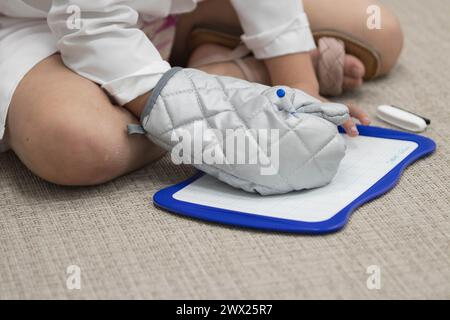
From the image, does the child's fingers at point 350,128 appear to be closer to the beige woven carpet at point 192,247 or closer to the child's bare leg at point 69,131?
the beige woven carpet at point 192,247

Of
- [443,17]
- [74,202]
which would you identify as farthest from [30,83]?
[443,17]

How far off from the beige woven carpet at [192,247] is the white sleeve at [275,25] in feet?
0.70

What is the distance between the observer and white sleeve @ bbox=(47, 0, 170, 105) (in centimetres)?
79

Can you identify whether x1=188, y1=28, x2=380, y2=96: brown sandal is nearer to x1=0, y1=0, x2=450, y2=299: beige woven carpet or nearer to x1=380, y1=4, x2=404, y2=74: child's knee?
x1=380, y1=4, x2=404, y2=74: child's knee

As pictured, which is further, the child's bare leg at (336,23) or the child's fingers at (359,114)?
the child's bare leg at (336,23)

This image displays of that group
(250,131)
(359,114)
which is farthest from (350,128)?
(250,131)

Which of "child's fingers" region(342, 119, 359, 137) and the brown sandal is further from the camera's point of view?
the brown sandal

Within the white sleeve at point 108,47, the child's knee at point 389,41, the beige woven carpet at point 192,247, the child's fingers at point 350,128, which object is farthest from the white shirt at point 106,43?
the child's knee at point 389,41

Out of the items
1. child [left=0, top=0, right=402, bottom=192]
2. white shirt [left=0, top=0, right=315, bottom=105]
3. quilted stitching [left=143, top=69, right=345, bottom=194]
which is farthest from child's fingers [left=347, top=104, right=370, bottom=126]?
white shirt [left=0, top=0, right=315, bottom=105]

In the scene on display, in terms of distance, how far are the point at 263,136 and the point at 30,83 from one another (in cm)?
27

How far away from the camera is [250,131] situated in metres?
0.75

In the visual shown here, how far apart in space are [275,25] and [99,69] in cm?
→ 25

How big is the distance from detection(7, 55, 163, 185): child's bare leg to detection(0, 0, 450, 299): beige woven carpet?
29 mm

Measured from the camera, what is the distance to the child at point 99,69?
0.78 m
